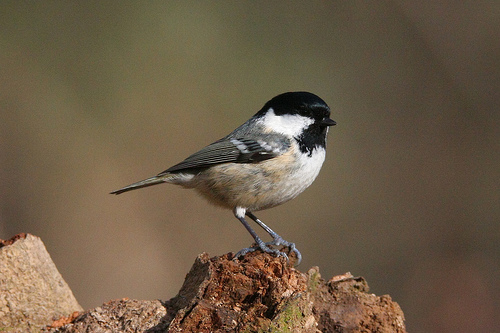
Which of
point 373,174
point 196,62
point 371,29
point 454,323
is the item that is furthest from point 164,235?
point 371,29

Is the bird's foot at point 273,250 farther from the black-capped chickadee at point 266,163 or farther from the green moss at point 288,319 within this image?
the green moss at point 288,319

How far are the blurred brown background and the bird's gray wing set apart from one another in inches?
73.7

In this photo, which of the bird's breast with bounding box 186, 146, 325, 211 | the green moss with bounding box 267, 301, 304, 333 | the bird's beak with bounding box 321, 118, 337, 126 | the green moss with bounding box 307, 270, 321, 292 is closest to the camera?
the green moss with bounding box 267, 301, 304, 333

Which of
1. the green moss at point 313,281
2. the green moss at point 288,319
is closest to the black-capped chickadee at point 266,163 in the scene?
the green moss at point 313,281

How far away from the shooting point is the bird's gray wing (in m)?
3.26

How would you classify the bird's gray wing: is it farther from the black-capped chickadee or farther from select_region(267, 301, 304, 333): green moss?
select_region(267, 301, 304, 333): green moss

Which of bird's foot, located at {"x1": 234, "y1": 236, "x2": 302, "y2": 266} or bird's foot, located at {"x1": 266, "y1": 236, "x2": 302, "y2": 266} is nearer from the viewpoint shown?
bird's foot, located at {"x1": 234, "y1": 236, "x2": 302, "y2": 266}

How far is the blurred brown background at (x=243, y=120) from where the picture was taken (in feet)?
16.2

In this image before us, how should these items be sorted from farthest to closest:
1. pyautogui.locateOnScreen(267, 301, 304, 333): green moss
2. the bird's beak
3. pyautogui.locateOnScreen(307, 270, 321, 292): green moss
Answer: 1. the bird's beak
2. pyautogui.locateOnScreen(307, 270, 321, 292): green moss
3. pyautogui.locateOnScreen(267, 301, 304, 333): green moss

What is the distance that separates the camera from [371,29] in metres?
6.07

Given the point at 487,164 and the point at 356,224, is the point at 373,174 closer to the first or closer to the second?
the point at 356,224

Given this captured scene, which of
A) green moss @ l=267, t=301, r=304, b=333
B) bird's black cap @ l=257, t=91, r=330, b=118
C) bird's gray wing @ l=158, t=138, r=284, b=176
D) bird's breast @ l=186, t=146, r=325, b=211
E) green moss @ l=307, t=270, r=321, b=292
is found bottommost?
green moss @ l=267, t=301, r=304, b=333

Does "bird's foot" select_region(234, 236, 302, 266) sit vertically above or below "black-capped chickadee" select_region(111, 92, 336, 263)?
below

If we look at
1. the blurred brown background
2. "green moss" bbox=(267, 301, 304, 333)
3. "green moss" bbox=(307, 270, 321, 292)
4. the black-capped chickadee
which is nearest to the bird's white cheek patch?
the black-capped chickadee
